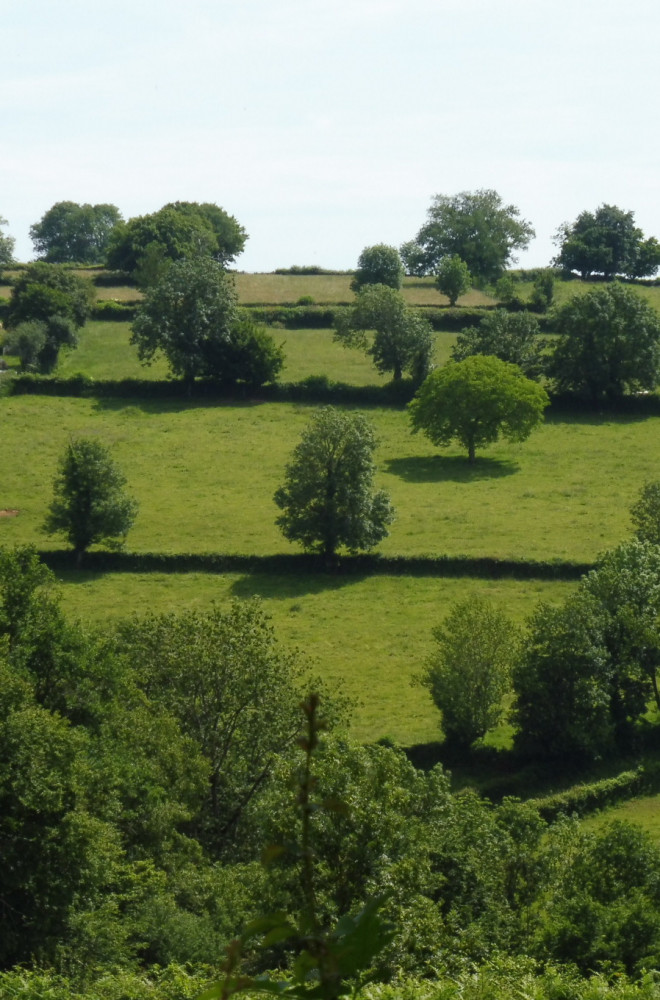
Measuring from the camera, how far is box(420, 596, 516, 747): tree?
4403 cm

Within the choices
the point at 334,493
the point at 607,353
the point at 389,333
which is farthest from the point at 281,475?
the point at 607,353

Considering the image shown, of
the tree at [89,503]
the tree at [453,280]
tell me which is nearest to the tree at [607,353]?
the tree at [453,280]

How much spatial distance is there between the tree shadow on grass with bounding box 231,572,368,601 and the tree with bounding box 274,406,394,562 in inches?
60.5

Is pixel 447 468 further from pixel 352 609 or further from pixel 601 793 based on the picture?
pixel 601 793

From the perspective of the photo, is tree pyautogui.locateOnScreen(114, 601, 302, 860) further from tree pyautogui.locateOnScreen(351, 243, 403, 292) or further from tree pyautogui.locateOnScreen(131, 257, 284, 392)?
tree pyautogui.locateOnScreen(351, 243, 403, 292)

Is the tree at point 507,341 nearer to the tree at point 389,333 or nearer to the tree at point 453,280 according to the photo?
the tree at point 389,333

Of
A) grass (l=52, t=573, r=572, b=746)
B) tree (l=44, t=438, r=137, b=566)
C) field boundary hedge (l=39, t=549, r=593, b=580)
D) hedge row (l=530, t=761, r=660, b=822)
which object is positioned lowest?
hedge row (l=530, t=761, r=660, b=822)

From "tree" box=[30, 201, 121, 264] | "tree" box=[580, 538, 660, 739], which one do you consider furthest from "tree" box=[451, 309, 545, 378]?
"tree" box=[30, 201, 121, 264]

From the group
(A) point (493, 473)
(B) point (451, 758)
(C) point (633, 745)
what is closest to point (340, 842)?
(B) point (451, 758)

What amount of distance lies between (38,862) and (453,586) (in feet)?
123

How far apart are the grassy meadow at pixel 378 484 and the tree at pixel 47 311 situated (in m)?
2.02

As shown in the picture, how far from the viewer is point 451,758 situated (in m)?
43.9

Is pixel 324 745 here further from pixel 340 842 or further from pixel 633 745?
pixel 633 745

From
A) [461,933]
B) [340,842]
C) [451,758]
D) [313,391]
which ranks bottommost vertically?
[451,758]
